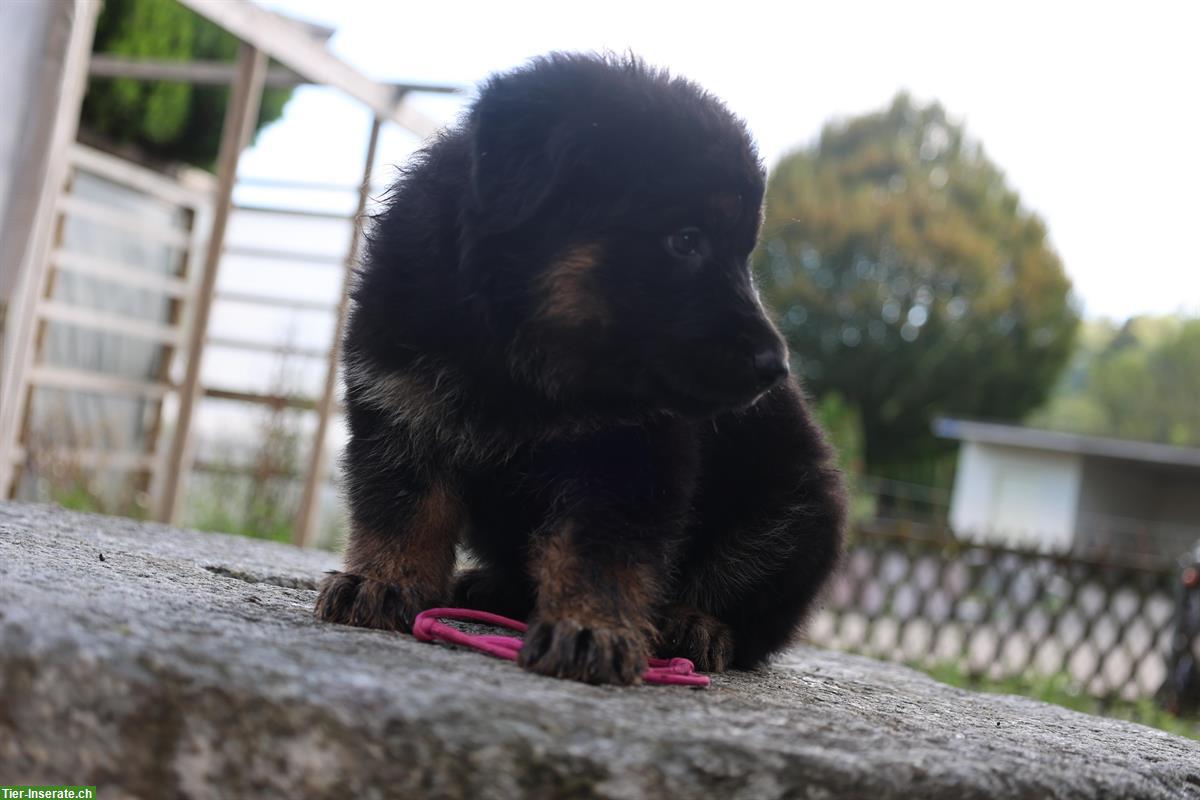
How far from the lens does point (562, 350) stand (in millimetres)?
2590

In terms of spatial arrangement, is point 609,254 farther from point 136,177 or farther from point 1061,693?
point 136,177

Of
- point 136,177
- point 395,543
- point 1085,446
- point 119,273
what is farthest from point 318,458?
point 1085,446

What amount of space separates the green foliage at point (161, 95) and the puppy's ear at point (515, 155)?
9.01 meters

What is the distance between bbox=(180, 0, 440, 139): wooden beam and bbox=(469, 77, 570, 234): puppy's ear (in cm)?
385

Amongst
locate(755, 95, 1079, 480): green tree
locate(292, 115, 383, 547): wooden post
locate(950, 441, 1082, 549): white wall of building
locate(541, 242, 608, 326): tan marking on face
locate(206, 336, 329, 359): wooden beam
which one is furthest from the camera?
locate(755, 95, 1079, 480): green tree

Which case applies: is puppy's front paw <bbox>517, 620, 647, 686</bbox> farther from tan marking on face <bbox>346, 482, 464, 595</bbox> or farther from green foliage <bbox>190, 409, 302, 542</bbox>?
green foliage <bbox>190, 409, 302, 542</bbox>

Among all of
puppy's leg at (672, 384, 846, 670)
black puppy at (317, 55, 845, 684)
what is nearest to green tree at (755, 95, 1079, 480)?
puppy's leg at (672, 384, 846, 670)

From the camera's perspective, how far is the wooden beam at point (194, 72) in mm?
8711

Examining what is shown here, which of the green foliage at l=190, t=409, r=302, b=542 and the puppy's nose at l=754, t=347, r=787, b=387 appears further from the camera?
the green foliage at l=190, t=409, r=302, b=542

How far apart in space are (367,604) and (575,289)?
0.86 metres

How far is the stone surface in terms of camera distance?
179cm

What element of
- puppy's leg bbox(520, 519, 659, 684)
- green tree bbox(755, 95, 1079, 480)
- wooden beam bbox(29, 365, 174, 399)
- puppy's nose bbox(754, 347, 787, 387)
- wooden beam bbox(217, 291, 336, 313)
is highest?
green tree bbox(755, 95, 1079, 480)

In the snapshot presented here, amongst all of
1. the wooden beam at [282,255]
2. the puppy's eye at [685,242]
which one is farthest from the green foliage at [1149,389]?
the puppy's eye at [685,242]

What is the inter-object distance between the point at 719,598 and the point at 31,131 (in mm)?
4103
